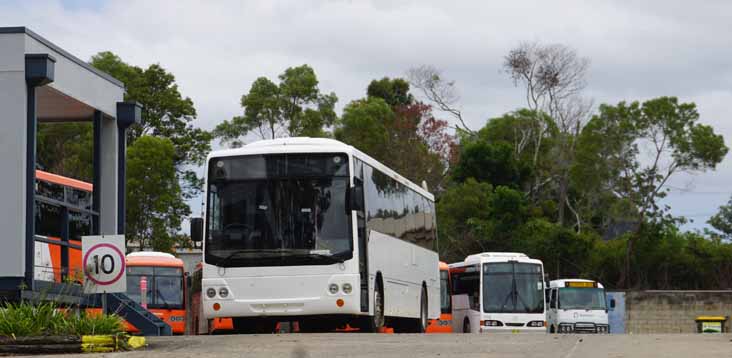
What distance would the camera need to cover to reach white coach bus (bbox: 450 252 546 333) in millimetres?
42281

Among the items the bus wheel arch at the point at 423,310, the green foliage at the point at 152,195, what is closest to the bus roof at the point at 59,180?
the bus wheel arch at the point at 423,310

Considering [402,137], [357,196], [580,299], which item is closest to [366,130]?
[402,137]

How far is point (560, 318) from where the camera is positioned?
46.4 m

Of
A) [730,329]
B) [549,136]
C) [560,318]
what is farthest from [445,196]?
[560,318]

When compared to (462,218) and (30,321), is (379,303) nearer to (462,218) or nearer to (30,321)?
(30,321)

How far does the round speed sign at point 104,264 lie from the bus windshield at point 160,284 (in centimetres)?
2019

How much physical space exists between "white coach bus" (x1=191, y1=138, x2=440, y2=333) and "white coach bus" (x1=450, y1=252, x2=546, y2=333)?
1853cm

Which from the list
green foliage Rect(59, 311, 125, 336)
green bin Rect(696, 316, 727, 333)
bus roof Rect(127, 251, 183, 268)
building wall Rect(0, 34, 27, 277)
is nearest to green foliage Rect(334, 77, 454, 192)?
green bin Rect(696, 316, 727, 333)

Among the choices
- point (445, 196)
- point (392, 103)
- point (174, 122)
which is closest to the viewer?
point (174, 122)

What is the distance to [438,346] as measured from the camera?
54.6 ft

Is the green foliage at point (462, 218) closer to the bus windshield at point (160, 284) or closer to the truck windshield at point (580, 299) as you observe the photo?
the truck windshield at point (580, 299)

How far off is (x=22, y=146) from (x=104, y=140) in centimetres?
469

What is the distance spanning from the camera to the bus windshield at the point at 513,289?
4247cm

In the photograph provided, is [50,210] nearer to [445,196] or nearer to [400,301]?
[400,301]
